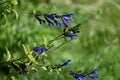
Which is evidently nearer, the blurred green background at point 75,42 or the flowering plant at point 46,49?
the flowering plant at point 46,49

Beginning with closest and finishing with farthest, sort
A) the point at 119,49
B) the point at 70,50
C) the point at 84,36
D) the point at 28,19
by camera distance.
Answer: the point at 119,49, the point at 28,19, the point at 70,50, the point at 84,36

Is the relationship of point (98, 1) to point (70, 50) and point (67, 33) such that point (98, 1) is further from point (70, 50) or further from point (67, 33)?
point (67, 33)

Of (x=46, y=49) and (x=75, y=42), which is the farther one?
(x=75, y=42)

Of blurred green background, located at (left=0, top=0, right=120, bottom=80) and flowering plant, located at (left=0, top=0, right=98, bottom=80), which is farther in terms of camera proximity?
blurred green background, located at (left=0, top=0, right=120, bottom=80)

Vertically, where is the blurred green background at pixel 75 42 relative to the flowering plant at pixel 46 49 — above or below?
above

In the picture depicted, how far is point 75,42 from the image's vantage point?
3.76 m

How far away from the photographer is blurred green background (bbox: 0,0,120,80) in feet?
9.09

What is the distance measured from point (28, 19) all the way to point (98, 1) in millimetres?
1406

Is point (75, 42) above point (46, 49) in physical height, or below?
above

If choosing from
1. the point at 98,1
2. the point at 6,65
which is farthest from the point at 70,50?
the point at 6,65

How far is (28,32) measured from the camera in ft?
9.97

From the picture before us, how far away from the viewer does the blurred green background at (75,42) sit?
9.09ft

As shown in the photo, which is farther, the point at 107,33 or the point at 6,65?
the point at 107,33

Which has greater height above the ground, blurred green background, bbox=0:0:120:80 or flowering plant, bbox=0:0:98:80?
blurred green background, bbox=0:0:120:80
